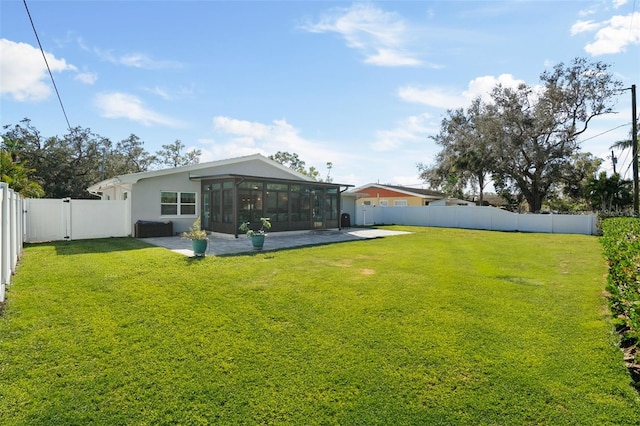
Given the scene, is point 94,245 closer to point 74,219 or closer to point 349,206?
point 74,219

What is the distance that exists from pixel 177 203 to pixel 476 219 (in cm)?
1835

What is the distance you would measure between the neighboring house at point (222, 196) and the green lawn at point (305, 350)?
6603mm

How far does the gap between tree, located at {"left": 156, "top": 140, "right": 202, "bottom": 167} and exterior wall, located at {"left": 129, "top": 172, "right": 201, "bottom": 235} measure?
2832 centimetres

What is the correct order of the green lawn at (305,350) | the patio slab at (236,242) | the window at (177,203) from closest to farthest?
the green lawn at (305,350)
the patio slab at (236,242)
the window at (177,203)

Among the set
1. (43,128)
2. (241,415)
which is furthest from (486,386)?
(43,128)

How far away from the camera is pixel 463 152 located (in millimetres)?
31016

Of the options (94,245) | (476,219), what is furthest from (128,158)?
(476,219)

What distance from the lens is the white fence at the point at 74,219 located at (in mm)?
12055

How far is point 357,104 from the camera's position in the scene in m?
17.2

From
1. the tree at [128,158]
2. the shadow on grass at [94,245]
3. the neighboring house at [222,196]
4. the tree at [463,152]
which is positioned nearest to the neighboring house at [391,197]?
the tree at [463,152]

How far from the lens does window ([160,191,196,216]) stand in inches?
569

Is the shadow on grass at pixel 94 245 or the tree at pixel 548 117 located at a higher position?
the tree at pixel 548 117

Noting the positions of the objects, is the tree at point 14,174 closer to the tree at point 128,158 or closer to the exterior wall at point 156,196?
the exterior wall at point 156,196

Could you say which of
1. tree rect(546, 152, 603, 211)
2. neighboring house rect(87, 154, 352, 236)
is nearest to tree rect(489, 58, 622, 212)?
tree rect(546, 152, 603, 211)
